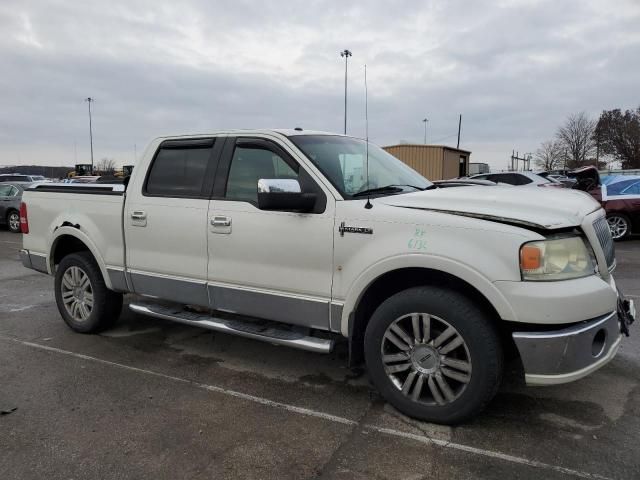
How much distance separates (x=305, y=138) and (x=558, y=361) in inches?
94.4

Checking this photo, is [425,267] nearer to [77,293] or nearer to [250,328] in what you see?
[250,328]

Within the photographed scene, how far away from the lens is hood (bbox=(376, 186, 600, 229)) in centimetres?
304

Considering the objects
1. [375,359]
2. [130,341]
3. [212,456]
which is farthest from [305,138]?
[130,341]

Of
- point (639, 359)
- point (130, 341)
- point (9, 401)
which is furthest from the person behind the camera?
point (130, 341)

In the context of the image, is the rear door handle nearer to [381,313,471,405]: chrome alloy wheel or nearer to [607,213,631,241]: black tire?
[381,313,471,405]: chrome alloy wheel

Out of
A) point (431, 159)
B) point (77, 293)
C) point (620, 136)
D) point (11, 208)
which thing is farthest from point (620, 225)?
point (620, 136)

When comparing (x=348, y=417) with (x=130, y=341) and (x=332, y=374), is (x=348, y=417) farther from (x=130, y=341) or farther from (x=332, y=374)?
(x=130, y=341)

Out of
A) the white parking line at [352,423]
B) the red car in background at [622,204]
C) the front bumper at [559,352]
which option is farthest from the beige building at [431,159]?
the front bumper at [559,352]

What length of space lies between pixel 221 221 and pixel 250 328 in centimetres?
87

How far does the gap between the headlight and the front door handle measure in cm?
218

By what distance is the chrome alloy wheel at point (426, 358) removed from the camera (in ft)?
10.5

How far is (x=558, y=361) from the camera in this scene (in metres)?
2.94

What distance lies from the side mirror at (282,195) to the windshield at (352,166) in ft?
1.01

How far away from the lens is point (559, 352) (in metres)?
2.93
